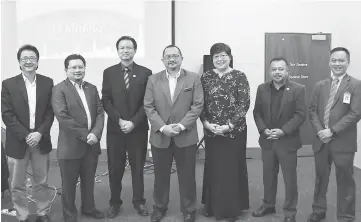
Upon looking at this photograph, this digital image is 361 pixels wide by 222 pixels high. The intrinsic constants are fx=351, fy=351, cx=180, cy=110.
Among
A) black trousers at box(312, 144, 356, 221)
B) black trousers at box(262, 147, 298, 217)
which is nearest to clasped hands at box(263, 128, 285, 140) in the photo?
black trousers at box(262, 147, 298, 217)

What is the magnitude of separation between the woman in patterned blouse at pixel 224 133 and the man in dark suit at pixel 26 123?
4.41 ft

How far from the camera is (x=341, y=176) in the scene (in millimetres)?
2854

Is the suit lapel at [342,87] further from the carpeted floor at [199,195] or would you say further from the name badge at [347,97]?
the carpeted floor at [199,195]

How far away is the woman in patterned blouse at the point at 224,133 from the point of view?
291 centimetres

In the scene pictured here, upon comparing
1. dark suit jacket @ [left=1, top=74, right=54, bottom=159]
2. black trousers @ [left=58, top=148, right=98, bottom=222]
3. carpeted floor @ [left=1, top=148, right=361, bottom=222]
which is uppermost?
dark suit jacket @ [left=1, top=74, right=54, bottom=159]

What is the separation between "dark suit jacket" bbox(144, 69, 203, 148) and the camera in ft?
9.53

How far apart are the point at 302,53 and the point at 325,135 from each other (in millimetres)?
3063

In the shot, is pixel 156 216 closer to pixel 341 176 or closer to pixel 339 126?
pixel 341 176

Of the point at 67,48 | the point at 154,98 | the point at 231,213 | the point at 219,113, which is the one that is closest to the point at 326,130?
the point at 219,113

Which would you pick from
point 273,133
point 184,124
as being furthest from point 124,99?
point 273,133

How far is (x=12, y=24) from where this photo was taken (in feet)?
16.3

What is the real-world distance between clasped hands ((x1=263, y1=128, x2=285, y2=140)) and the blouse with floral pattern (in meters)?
0.24

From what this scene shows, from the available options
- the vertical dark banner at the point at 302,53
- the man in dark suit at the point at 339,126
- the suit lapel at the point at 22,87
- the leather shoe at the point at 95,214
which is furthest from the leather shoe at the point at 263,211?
the vertical dark banner at the point at 302,53

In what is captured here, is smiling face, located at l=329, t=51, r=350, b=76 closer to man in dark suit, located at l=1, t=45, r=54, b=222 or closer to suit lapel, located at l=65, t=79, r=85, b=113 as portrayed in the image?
suit lapel, located at l=65, t=79, r=85, b=113
